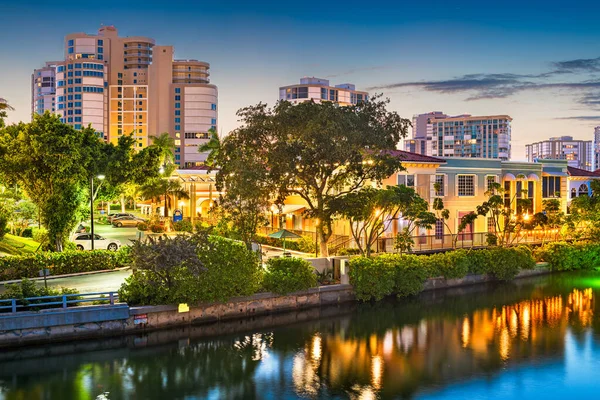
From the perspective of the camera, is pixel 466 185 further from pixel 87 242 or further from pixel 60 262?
pixel 60 262

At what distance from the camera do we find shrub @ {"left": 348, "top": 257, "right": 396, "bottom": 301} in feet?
115

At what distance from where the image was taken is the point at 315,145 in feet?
119

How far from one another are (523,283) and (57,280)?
29.1 meters

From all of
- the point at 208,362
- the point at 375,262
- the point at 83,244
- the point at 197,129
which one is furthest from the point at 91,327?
the point at 197,129

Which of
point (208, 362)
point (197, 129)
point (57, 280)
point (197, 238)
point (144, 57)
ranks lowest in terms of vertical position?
point (208, 362)

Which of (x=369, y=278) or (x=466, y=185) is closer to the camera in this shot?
(x=369, y=278)

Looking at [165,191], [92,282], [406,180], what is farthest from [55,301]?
[165,191]

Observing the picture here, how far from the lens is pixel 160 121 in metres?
180

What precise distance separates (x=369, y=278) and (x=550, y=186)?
3177cm

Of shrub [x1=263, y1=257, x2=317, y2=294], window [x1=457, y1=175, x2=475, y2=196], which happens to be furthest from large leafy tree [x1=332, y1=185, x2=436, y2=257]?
window [x1=457, y1=175, x2=475, y2=196]

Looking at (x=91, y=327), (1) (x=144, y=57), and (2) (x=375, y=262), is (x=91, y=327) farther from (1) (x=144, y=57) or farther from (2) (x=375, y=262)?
(1) (x=144, y=57)

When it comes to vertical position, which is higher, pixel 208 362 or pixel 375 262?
pixel 375 262

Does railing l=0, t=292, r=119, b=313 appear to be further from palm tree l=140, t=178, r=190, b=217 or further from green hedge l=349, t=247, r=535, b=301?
palm tree l=140, t=178, r=190, b=217

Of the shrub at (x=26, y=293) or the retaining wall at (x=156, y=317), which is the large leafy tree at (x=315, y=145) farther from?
the shrub at (x=26, y=293)
